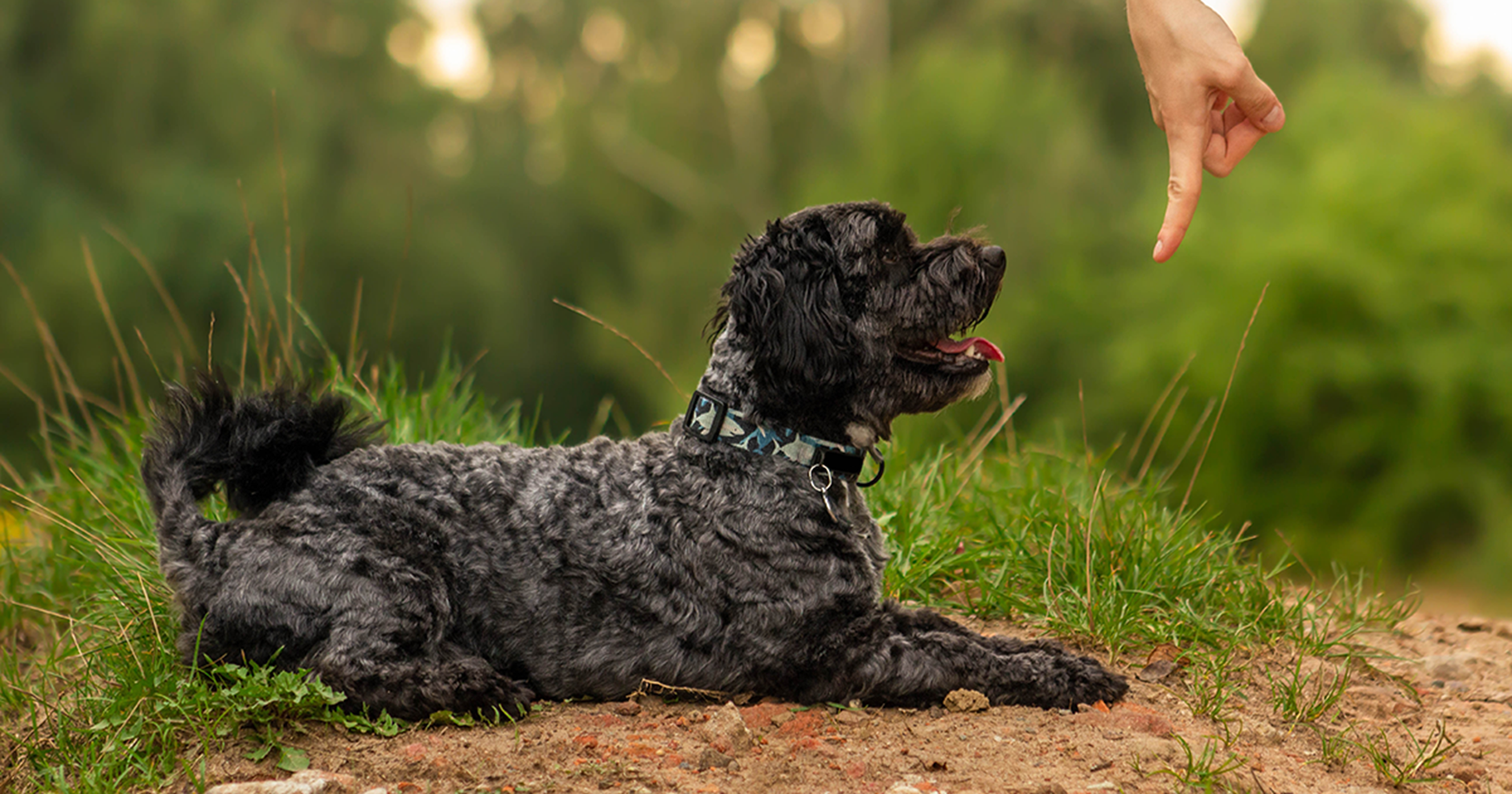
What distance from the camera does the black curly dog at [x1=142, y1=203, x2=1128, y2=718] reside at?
3.45 m

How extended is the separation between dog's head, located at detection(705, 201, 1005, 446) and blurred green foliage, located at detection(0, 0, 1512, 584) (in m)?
14.0

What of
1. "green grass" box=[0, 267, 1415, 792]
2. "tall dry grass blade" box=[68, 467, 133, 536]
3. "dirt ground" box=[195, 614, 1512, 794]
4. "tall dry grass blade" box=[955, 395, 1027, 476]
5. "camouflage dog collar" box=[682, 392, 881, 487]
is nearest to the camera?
"dirt ground" box=[195, 614, 1512, 794]

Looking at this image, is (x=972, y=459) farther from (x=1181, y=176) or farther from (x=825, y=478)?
(x=1181, y=176)

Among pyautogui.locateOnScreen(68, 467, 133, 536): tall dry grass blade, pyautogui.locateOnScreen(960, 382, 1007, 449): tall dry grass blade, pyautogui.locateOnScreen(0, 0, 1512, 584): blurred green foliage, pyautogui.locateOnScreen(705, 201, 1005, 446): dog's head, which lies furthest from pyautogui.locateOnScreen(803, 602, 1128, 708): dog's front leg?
pyautogui.locateOnScreen(0, 0, 1512, 584): blurred green foliage

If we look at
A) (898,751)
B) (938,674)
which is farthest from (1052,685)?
(898,751)

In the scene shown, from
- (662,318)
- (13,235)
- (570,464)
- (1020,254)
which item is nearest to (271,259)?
(13,235)

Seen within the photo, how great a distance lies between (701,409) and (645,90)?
2976 centimetres

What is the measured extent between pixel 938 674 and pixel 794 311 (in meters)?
1.20

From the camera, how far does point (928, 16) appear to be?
109 ft

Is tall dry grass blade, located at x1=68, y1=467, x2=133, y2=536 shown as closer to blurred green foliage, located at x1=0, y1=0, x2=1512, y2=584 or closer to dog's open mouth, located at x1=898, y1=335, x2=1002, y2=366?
dog's open mouth, located at x1=898, y1=335, x2=1002, y2=366

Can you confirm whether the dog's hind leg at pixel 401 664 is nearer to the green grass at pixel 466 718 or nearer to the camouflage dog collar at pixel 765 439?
the green grass at pixel 466 718

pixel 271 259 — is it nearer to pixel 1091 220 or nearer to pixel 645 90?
pixel 645 90

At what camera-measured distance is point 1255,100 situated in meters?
3.48

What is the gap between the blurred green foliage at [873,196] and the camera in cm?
2242
